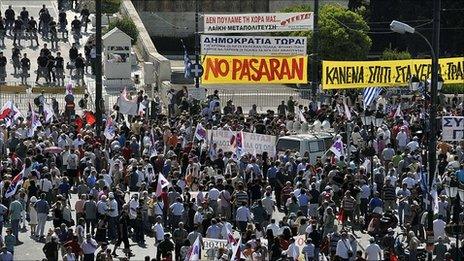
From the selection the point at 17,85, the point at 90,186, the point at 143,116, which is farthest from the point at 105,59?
the point at 90,186

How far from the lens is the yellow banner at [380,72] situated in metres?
48.0

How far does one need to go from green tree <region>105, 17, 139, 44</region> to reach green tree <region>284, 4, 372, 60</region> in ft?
21.7

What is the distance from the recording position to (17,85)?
51.5m

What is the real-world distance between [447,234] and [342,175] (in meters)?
3.06

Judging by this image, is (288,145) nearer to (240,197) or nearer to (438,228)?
(240,197)

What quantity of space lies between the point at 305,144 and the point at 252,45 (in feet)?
35.4

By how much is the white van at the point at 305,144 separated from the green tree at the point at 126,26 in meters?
19.8

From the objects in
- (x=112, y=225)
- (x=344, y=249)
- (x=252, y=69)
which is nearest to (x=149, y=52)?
(x=252, y=69)

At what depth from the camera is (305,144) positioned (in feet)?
131

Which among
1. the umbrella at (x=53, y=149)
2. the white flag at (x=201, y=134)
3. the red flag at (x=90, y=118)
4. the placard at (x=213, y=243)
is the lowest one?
the placard at (x=213, y=243)

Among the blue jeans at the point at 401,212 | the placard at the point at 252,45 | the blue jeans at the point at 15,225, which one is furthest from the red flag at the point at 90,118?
the blue jeans at the point at 401,212

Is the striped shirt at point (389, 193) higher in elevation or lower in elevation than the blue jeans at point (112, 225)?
higher

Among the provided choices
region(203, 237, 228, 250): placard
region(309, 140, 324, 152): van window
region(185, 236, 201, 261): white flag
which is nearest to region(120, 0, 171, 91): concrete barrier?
region(309, 140, 324, 152): van window

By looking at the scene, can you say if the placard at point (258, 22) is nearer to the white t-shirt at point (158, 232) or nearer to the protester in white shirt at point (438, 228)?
the protester in white shirt at point (438, 228)
